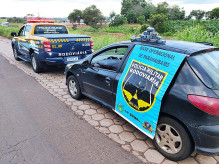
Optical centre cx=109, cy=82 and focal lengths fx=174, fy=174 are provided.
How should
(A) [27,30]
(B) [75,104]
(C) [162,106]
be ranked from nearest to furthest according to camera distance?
(C) [162,106] < (B) [75,104] < (A) [27,30]

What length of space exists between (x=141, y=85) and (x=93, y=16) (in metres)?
43.5

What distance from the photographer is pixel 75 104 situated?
4117 mm

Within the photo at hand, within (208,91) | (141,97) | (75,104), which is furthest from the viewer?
(75,104)

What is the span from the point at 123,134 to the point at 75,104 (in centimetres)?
158

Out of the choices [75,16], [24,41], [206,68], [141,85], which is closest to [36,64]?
[24,41]

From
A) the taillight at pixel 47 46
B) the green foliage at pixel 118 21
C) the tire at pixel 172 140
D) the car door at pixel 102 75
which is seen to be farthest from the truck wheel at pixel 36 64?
the green foliage at pixel 118 21

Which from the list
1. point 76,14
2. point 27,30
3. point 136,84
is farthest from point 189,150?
point 76,14

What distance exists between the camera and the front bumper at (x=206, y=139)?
1.95 metres

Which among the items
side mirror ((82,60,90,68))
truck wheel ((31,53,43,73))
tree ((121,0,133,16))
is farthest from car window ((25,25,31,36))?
tree ((121,0,133,16))

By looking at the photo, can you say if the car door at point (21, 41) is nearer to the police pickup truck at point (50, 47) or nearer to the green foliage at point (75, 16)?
the police pickup truck at point (50, 47)

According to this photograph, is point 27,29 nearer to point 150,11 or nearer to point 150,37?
point 150,37

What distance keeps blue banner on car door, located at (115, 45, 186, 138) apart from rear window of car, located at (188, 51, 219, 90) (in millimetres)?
177

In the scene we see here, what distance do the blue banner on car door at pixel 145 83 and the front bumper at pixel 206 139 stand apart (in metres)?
0.51

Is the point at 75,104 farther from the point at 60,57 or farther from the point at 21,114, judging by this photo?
the point at 60,57
